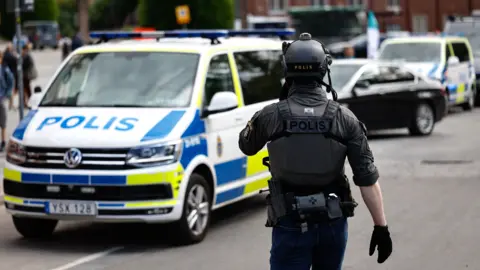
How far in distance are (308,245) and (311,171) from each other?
34cm

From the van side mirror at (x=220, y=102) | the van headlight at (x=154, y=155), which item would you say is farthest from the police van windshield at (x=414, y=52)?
the van headlight at (x=154, y=155)

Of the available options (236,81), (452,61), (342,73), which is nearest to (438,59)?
(452,61)

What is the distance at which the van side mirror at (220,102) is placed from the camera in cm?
1020

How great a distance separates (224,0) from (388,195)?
27.5m

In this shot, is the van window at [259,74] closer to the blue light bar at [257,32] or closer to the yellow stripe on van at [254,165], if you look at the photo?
the blue light bar at [257,32]

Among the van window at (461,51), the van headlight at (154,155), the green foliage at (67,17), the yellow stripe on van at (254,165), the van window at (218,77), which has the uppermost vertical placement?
the van window at (218,77)

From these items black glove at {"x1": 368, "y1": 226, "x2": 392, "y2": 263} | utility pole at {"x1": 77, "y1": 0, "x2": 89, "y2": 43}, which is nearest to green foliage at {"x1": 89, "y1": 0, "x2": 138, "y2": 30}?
utility pole at {"x1": 77, "y1": 0, "x2": 89, "y2": 43}

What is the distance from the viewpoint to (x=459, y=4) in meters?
81.8

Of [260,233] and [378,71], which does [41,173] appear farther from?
[378,71]

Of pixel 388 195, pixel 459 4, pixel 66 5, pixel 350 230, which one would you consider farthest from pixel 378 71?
pixel 66 5

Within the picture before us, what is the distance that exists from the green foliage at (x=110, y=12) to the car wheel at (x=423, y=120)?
69675mm

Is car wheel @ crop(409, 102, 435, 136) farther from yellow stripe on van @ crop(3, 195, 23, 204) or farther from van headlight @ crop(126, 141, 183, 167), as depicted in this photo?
yellow stripe on van @ crop(3, 195, 23, 204)

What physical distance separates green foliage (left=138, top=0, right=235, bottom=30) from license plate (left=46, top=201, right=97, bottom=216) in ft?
99.9

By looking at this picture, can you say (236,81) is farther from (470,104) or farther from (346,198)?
(470,104)
